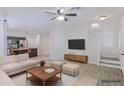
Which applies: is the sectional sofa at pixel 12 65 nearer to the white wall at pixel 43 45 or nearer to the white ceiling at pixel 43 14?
the white ceiling at pixel 43 14

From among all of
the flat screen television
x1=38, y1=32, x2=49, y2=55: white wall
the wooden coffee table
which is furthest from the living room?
x1=38, y1=32, x2=49, y2=55: white wall

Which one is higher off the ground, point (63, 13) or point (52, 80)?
point (63, 13)

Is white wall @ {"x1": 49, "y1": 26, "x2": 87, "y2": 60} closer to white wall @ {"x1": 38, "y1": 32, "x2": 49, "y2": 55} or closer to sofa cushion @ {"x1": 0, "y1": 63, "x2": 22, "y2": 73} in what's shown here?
white wall @ {"x1": 38, "y1": 32, "x2": 49, "y2": 55}

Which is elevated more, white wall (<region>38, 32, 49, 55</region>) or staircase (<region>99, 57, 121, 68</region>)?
white wall (<region>38, 32, 49, 55</region>)

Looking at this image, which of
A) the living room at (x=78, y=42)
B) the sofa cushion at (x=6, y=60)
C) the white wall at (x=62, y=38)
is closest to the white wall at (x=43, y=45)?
the living room at (x=78, y=42)

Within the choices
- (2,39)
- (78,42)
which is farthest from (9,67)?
(78,42)

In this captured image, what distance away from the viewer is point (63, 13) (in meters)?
2.78

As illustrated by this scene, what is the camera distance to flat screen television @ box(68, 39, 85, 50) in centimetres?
527

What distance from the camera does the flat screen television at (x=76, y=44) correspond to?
5274 millimetres

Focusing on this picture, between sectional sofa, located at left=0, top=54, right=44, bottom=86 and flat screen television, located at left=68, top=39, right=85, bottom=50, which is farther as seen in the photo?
flat screen television, located at left=68, top=39, right=85, bottom=50
